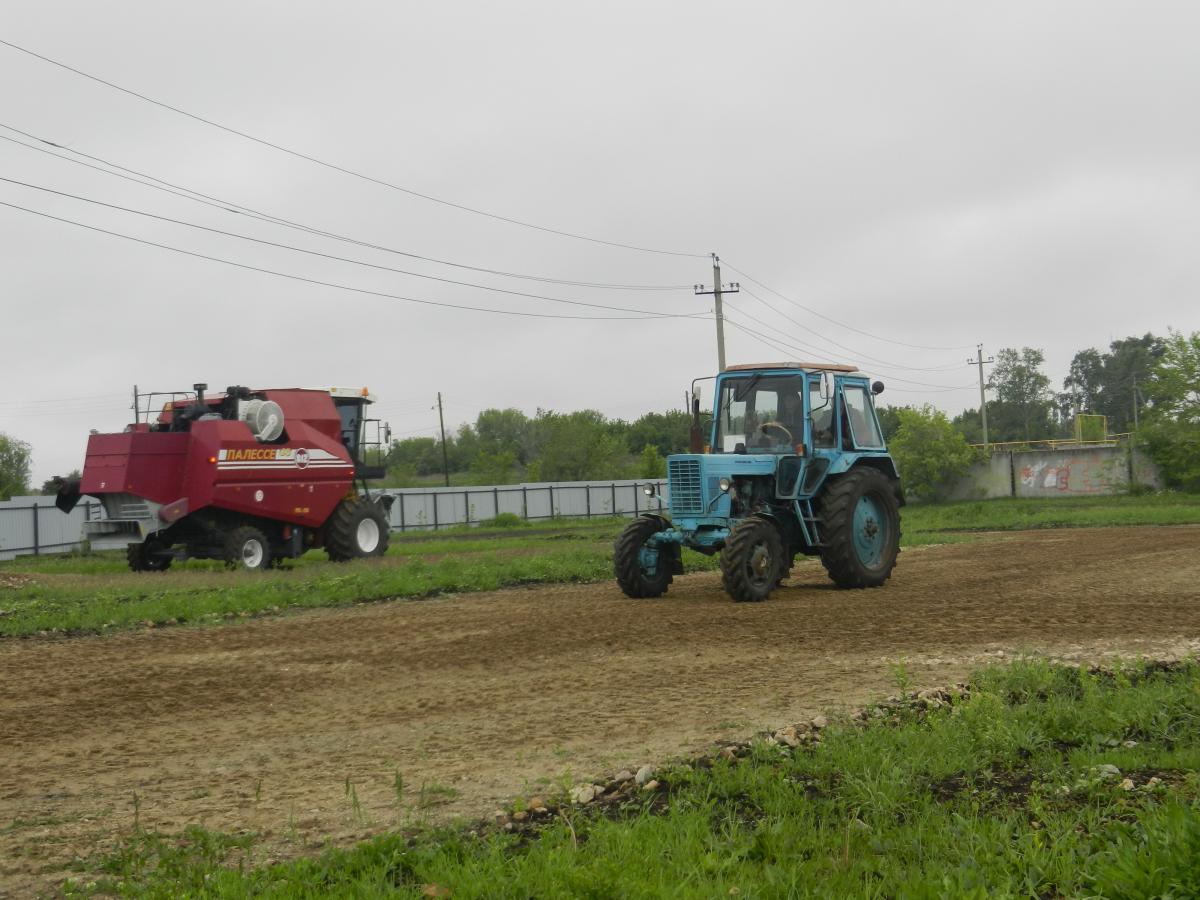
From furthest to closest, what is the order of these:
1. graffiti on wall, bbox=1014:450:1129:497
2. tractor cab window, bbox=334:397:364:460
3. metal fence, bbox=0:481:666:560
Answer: graffiti on wall, bbox=1014:450:1129:497, metal fence, bbox=0:481:666:560, tractor cab window, bbox=334:397:364:460

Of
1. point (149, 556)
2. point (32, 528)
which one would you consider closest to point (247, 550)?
point (149, 556)

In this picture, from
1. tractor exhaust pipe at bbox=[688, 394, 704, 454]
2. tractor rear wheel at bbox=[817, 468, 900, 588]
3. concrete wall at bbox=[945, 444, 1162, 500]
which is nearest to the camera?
tractor rear wheel at bbox=[817, 468, 900, 588]

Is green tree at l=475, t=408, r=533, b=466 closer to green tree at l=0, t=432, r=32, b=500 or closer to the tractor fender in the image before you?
green tree at l=0, t=432, r=32, b=500

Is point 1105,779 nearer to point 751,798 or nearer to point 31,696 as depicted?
point 751,798

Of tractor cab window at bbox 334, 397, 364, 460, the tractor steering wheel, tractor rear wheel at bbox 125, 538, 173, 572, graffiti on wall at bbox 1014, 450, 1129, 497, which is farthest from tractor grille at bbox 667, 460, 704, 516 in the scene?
graffiti on wall at bbox 1014, 450, 1129, 497

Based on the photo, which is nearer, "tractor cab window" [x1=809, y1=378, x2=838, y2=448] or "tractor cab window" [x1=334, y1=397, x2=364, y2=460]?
"tractor cab window" [x1=809, y1=378, x2=838, y2=448]

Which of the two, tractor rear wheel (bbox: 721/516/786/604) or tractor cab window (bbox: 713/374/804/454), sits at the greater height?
tractor cab window (bbox: 713/374/804/454)

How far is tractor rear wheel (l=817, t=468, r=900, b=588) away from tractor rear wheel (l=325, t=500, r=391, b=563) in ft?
32.4

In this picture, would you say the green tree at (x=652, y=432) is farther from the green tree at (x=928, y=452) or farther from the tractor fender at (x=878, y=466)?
the tractor fender at (x=878, y=466)

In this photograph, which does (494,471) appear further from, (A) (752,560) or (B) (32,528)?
(A) (752,560)

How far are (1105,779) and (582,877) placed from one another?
2611 millimetres

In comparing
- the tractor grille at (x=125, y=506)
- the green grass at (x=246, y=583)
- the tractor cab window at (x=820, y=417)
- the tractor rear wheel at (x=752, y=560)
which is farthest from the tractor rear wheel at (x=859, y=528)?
the tractor grille at (x=125, y=506)

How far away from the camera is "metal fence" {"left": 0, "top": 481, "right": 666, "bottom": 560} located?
107 feet

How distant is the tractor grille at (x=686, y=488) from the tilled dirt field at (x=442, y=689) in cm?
109
